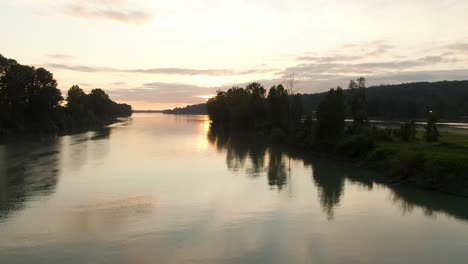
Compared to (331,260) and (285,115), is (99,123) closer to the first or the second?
(285,115)

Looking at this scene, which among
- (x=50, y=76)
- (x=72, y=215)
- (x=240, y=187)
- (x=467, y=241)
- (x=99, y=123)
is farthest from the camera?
(x=99, y=123)

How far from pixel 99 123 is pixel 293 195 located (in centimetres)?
12801

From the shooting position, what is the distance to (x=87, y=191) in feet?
107

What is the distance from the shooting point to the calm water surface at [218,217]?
1912 cm

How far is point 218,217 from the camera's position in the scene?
25.3 m

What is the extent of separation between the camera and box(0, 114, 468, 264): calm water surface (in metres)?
19.1

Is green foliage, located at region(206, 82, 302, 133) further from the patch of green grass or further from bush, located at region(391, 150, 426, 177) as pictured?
bush, located at region(391, 150, 426, 177)

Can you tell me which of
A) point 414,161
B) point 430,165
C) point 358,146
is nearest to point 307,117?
point 358,146

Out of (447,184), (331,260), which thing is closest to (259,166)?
(447,184)

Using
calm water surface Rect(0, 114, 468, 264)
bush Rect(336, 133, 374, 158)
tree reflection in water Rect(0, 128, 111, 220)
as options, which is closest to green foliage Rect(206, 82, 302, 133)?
bush Rect(336, 133, 374, 158)

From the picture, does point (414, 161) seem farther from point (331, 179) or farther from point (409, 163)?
point (331, 179)

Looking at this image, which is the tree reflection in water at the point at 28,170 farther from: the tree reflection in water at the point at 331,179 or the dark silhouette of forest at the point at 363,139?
the dark silhouette of forest at the point at 363,139

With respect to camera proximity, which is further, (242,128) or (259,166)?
(242,128)

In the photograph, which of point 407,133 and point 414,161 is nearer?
point 414,161
